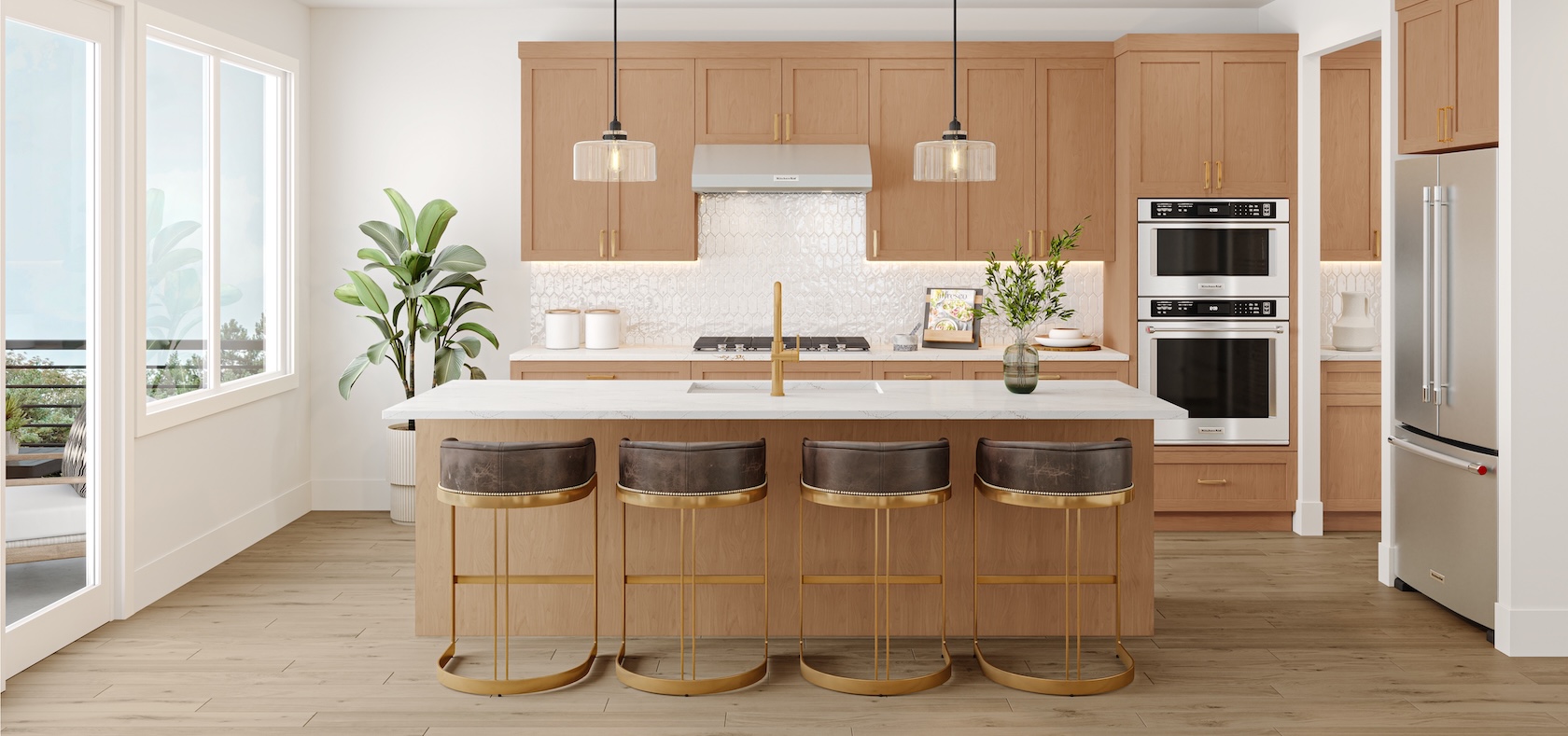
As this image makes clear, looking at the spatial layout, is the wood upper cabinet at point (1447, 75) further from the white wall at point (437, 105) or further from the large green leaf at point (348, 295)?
the large green leaf at point (348, 295)

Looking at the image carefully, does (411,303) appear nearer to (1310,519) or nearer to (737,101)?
(737,101)

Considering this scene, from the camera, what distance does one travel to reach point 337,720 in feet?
11.1

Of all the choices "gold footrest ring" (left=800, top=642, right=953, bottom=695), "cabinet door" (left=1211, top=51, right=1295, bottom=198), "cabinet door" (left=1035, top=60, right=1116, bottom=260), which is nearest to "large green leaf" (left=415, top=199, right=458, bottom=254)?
"cabinet door" (left=1035, top=60, right=1116, bottom=260)

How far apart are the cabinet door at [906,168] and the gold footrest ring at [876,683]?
3.02 metres

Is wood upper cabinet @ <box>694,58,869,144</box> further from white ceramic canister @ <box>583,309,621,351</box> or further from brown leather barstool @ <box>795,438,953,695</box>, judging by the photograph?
brown leather barstool @ <box>795,438,953,695</box>

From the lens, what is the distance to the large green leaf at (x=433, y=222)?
5.92m

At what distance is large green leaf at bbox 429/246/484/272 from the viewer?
589 centimetres

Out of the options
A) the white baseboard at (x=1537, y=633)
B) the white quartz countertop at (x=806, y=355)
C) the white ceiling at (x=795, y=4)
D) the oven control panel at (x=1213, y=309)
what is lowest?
the white baseboard at (x=1537, y=633)

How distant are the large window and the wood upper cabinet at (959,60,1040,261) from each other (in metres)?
3.34

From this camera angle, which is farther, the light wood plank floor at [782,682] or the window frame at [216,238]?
the window frame at [216,238]

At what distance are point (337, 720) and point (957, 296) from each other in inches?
164

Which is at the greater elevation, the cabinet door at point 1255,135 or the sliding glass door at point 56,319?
the cabinet door at point 1255,135

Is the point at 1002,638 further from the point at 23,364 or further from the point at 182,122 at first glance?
the point at 182,122

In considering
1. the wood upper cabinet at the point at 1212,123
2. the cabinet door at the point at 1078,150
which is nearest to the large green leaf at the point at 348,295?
the cabinet door at the point at 1078,150
